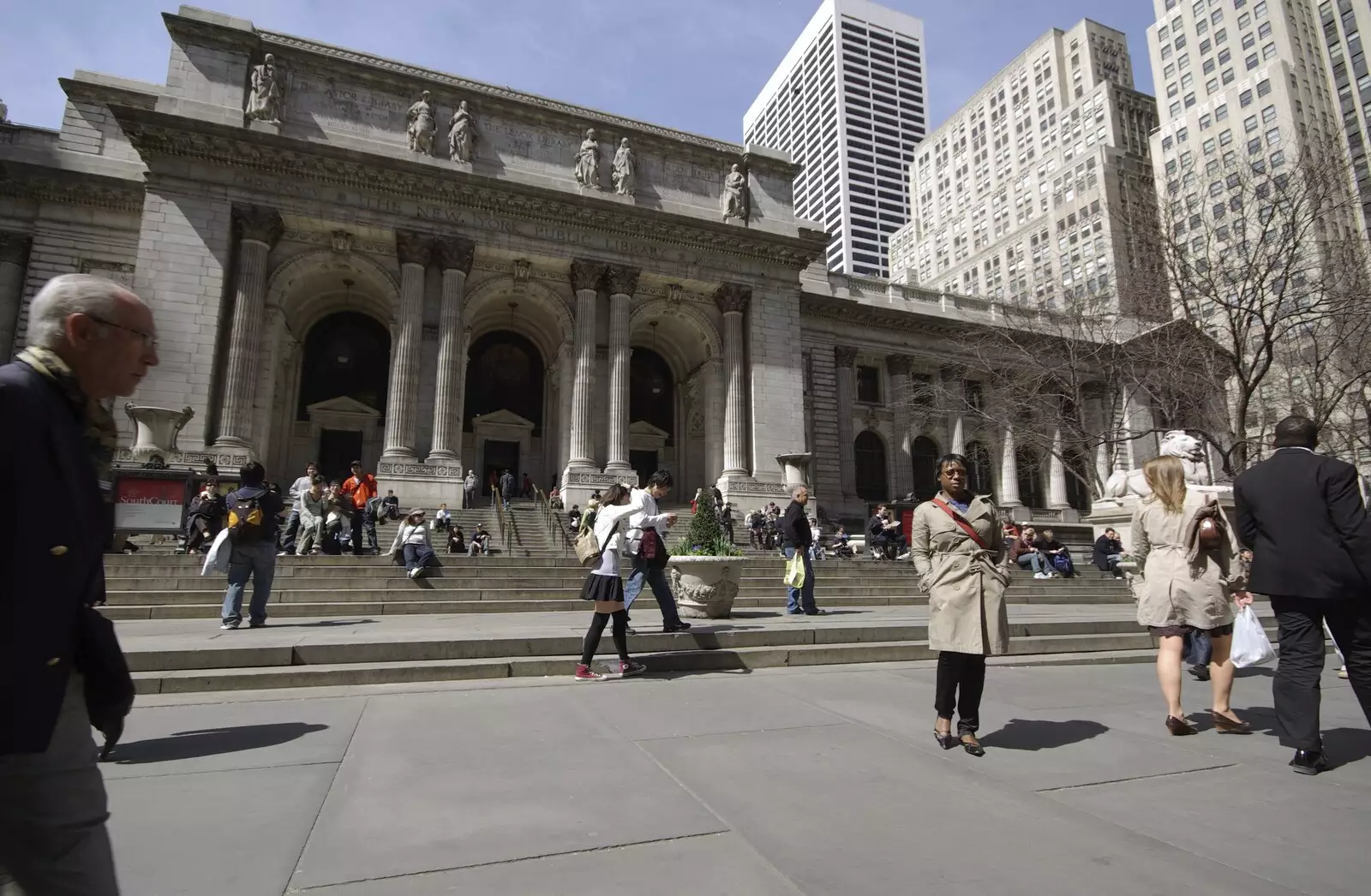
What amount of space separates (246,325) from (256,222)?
11.5 feet

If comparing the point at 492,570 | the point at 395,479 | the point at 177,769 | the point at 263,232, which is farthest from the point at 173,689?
the point at 263,232

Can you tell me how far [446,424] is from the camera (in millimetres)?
24312

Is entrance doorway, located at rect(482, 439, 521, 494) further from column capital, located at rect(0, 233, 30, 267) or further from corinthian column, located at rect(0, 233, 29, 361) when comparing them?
column capital, located at rect(0, 233, 30, 267)

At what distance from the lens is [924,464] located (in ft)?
124

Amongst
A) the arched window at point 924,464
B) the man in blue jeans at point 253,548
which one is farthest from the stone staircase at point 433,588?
the arched window at point 924,464

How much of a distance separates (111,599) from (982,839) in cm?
1177

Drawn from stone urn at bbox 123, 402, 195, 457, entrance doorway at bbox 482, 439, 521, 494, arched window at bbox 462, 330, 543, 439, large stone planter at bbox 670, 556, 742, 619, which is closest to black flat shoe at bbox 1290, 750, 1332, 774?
large stone planter at bbox 670, 556, 742, 619

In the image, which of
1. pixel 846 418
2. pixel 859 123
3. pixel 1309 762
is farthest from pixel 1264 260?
pixel 859 123

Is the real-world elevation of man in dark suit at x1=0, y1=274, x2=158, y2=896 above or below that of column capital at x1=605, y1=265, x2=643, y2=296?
below

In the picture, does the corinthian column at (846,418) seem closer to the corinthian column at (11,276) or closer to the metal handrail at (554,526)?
the metal handrail at (554,526)

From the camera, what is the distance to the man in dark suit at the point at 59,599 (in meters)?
1.41

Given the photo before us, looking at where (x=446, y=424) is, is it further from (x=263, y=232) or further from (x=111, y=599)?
(x=111, y=599)

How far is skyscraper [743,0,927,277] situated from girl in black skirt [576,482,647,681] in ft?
342

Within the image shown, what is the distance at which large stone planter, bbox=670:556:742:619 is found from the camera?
10.1 metres
